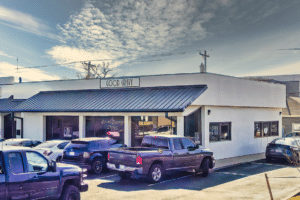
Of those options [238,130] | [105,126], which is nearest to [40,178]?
[105,126]

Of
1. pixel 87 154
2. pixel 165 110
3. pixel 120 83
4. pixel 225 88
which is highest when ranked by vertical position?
pixel 120 83

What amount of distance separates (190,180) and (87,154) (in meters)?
4.46

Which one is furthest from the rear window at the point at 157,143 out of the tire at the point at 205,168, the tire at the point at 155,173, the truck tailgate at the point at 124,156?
Answer: the tire at the point at 205,168

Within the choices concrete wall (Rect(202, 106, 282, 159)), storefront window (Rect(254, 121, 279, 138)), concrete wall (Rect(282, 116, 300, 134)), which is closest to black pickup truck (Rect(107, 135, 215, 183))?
concrete wall (Rect(202, 106, 282, 159))

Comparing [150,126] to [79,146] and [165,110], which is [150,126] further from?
[79,146]

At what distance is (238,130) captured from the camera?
2033 cm

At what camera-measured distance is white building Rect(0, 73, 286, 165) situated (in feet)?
58.1

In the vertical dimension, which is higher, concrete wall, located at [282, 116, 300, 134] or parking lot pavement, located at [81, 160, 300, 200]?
concrete wall, located at [282, 116, 300, 134]

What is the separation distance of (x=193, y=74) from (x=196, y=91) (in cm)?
130

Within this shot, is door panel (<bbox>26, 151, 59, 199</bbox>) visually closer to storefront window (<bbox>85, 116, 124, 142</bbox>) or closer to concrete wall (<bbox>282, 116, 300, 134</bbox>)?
storefront window (<bbox>85, 116, 124, 142</bbox>)

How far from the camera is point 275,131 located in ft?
80.4

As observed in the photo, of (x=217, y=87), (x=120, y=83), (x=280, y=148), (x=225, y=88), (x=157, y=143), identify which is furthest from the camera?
(x=120, y=83)

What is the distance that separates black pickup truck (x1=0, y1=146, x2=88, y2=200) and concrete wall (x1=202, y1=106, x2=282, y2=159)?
1077cm

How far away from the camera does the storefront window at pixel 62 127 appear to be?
2092cm
